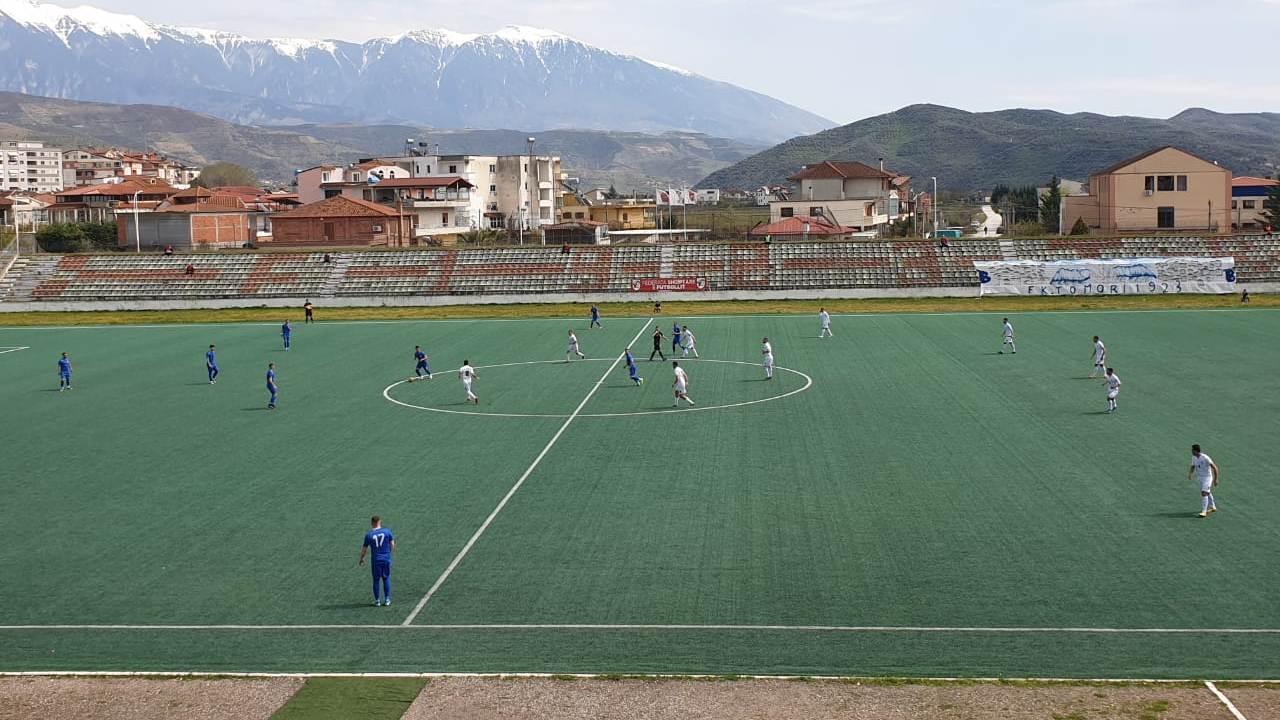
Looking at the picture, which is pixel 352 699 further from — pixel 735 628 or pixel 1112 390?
pixel 1112 390

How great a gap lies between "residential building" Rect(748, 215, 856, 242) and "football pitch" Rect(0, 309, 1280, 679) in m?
53.4

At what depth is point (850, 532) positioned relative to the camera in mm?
24141

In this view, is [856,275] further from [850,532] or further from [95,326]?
[850,532]

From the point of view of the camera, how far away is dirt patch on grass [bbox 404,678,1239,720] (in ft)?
53.0

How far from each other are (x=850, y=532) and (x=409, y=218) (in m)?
90.6

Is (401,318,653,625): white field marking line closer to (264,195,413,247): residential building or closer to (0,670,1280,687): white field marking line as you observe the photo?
(0,670,1280,687): white field marking line

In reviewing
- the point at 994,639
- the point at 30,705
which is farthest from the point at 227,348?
the point at 994,639

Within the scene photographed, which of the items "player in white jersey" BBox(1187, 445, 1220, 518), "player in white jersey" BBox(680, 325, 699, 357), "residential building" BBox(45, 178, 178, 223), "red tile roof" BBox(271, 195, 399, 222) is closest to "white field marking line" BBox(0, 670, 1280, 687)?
"player in white jersey" BBox(1187, 445, 1220, 518)

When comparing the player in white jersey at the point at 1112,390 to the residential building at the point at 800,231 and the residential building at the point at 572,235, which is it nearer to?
the residential building at the point at 800,231

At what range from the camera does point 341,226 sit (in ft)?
338

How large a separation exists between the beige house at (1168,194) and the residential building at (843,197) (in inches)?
963

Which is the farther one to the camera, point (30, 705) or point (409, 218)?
point (409, 218)

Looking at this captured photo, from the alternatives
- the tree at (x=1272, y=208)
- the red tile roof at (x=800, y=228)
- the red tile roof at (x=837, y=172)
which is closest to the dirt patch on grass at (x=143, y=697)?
the red tile roof at (x=800, y=228)

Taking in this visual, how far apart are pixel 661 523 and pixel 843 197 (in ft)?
325
